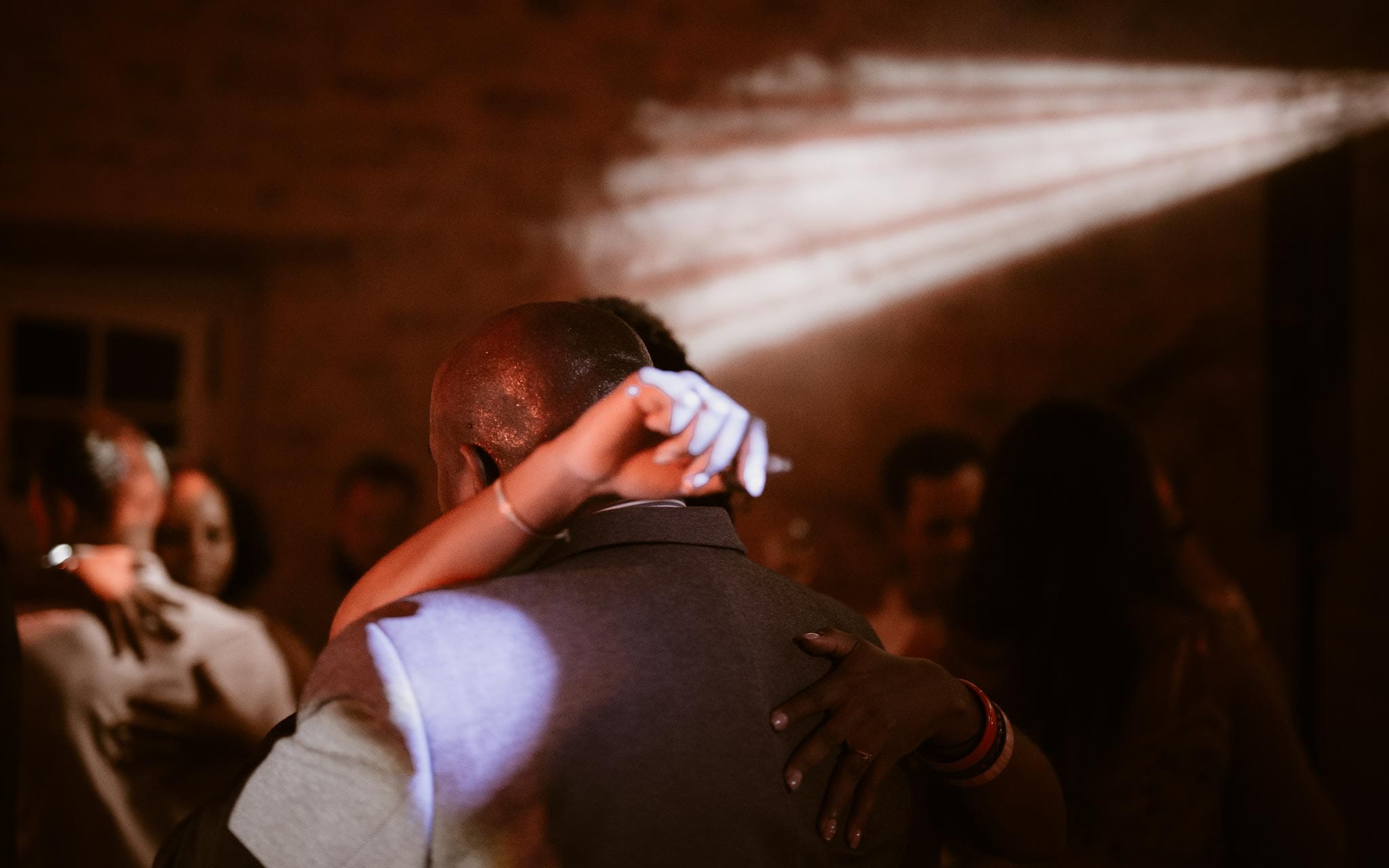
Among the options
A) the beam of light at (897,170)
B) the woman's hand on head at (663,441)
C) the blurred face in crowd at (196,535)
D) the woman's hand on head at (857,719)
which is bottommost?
the blurred face in crowd at (196,535)

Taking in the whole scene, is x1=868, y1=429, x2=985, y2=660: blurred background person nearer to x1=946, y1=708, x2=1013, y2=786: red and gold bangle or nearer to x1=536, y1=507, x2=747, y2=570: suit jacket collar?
x1=946, y1=708, x2=1013, y2=786: red and gold bangle

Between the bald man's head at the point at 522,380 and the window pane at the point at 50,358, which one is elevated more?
the bald man's head at the point at 522,380

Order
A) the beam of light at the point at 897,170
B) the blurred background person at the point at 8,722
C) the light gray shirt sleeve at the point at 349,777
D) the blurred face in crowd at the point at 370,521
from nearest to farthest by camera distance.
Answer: the light gray shirt sleeve at the point at 349,777 → the blurred background person at the point at 8,722 → the blurred face in crowd at the point at 370,521 → the beam of light at the point at 897,170

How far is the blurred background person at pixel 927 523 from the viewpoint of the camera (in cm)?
253

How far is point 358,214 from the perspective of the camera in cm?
403

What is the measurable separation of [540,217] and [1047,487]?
118 inches

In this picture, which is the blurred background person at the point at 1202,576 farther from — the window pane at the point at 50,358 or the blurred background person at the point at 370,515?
the window pane at the point at 50,358

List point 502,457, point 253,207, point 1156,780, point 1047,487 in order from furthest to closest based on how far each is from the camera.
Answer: point 253,207, point 1047,487, point 1156,780, point 502,457

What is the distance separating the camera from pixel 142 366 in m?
4.00

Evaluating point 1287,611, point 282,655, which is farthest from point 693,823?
point 1287,611

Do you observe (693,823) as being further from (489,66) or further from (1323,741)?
(1323,741)

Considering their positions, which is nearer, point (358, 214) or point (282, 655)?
point (282, 655)

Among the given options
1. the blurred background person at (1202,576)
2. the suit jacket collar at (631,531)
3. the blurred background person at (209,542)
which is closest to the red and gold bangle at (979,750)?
the suit jacket collar at (631,531)

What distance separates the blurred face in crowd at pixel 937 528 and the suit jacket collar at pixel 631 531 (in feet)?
5.52
